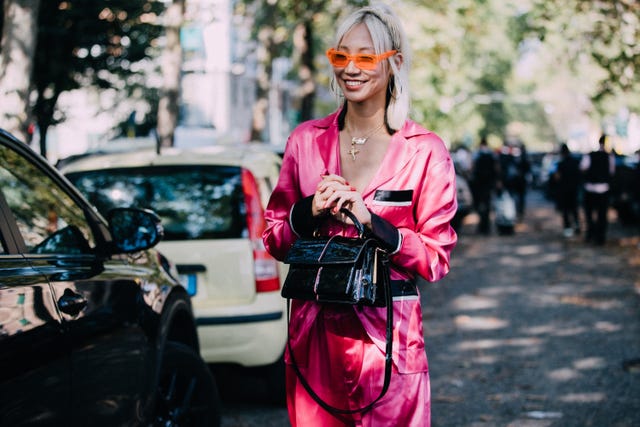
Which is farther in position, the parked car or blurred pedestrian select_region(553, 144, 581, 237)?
blurred pedestrian select_region(553, 144, 581, 237)

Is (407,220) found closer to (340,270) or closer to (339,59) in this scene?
(340,270)

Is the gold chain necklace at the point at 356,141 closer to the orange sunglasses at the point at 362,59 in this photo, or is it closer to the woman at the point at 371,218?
the woman at the point at 371,218

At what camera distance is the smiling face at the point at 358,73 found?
317 cm

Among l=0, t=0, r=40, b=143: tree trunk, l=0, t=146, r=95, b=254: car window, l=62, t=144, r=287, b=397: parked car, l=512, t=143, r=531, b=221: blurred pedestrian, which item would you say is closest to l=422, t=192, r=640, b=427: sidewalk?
l=62, t=144, r=287, b=397: parked car

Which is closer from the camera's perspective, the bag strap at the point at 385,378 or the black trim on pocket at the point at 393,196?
the bag strap at the point at 385,378

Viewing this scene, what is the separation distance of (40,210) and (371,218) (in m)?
1.43

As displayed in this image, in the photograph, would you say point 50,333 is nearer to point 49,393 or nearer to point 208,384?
point 49,393

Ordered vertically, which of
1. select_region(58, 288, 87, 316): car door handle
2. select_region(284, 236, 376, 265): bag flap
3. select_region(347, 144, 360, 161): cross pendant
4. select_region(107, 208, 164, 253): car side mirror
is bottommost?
select_region(58, 288, 87, 316): car door handle

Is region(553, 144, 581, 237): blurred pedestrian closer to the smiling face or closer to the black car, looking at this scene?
the black car

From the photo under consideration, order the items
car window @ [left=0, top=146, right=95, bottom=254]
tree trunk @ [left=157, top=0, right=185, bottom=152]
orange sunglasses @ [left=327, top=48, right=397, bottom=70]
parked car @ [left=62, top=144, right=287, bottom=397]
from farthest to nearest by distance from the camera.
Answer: tree trunk @ [left=157, top=0, right=185, bottom=152], parked car @ [left=62, top=144, right=287, bottom=397], car window @ [left=0, top=146, right=95, bottom=254], orange sunglasses @ [left=327, top=48, right=397, bottom=70]

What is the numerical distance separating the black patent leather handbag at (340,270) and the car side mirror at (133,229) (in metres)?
1.28

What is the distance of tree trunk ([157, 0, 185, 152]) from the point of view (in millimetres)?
13375

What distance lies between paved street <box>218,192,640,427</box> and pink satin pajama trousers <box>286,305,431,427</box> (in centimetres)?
313

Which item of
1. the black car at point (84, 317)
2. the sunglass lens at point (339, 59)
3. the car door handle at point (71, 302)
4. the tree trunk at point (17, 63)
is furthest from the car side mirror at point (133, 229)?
the tree trunk at point (17, 63)
